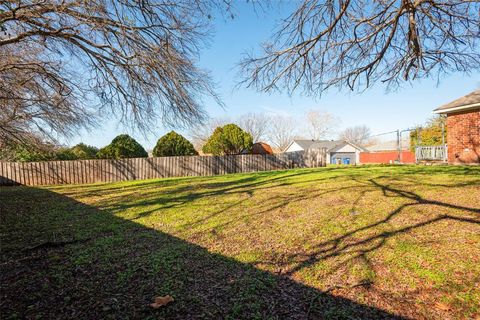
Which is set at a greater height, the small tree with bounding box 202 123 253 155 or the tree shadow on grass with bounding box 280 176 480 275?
the small tree with bounding box 202 123 253 155

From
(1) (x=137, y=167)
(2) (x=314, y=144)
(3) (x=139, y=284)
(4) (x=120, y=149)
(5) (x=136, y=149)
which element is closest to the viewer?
(3) (x=139, y=284)

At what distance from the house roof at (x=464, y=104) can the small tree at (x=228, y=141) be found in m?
12.7

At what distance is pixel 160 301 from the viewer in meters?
2.06

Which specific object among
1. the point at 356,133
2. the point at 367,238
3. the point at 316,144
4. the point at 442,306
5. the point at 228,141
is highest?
the point at 356,133

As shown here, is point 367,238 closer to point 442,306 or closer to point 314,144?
point 442,306

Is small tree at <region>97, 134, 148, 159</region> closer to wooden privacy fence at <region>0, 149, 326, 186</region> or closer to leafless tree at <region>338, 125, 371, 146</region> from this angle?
wooden privacy fence at <region>0, 149, 326, 186</region>

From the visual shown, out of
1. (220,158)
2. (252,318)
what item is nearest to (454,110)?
(220,158)

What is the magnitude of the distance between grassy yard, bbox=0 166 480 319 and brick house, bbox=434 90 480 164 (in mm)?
8842

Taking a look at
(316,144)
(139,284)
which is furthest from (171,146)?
(316,144)

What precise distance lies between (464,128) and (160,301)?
15.1 meters

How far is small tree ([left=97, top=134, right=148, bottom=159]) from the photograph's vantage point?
16375 mm

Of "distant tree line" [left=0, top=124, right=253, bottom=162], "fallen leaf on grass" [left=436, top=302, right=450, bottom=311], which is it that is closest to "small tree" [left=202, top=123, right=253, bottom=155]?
"distant tree line" [left=0, top=124, right=253, bottom=162]

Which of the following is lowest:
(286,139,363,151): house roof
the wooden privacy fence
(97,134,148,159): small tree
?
the wooden privacy fence

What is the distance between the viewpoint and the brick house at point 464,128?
11570 millimetres
